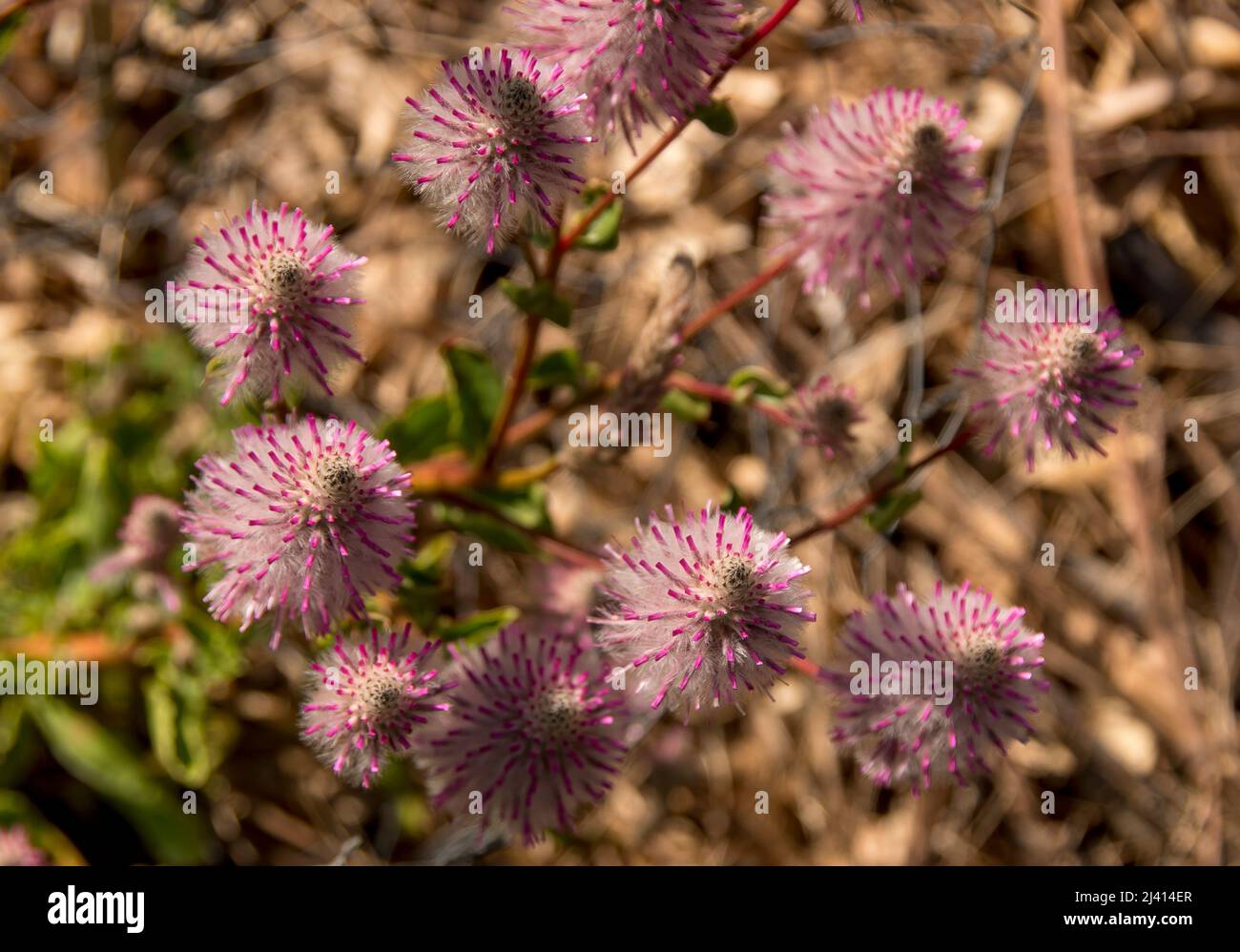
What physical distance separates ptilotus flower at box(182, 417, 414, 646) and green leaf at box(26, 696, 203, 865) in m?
1.16

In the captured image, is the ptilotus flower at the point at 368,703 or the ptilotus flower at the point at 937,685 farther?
the ptilotus flower at the point at 937,685

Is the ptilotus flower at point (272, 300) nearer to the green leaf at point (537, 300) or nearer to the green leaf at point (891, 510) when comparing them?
the green leaf at point (537, 300)

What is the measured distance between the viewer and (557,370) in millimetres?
1854

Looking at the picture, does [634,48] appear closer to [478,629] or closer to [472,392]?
[472,392]

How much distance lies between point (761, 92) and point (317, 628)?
6.98ft

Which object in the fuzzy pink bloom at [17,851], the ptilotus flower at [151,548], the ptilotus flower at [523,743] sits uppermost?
the ptilotus flower at [151,548]

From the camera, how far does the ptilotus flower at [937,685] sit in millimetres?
1420

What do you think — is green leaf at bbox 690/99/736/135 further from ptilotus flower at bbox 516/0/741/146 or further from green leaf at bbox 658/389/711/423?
green leaf at bbox 658/389/711/423

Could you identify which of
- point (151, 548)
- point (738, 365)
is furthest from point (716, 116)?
point (738, 365)

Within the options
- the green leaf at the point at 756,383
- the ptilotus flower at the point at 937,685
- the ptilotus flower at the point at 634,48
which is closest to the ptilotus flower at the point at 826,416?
the green leaf at the point at 756,383

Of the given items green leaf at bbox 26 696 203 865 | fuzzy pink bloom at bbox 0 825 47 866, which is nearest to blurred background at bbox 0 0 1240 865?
green leaf at bbox 26 696 203 865

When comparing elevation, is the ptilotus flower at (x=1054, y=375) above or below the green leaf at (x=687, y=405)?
below

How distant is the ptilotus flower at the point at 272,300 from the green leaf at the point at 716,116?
1.69 feet
